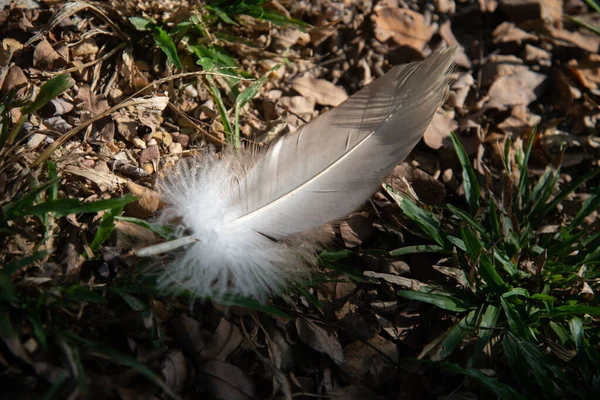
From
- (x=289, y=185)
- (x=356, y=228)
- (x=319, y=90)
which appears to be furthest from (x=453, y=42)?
(x=289, y=185)

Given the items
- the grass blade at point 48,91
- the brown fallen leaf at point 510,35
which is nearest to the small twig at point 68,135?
the grass blade at point 48,91

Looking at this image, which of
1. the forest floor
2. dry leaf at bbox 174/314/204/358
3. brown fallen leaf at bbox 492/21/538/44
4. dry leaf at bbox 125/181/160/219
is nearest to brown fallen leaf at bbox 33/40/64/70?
the forest floor

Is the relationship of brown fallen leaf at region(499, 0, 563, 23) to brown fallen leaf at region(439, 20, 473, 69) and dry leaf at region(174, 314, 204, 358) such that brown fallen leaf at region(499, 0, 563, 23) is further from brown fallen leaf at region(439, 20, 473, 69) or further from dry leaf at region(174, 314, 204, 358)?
dry leaf at region(174, 314, 204, 358)

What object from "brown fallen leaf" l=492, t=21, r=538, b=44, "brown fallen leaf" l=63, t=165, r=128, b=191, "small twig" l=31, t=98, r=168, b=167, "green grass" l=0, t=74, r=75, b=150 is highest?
"green grass" l=0, t=74, r=75, b=150

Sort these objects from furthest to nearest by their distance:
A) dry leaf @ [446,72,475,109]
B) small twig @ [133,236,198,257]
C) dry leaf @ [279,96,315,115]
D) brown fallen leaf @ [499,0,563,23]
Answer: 1. brown fallen leaf @ [499,0,563,23]
2. dry leaf @ [446,72,475,109]
3. dry leaf @ [279,96,315,115]
4. small twig @ [133,236,198,257]

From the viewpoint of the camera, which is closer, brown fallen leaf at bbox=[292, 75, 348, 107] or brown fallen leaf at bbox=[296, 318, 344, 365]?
brown fallen leaf at bbox=[296, 318, 344, 365]

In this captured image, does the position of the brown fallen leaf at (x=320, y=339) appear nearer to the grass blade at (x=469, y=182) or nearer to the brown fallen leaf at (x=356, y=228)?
Answer: the brown fallen leaf at (x=356, y=228)

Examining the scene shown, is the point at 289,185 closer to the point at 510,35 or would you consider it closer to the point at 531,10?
the point at 510,35
